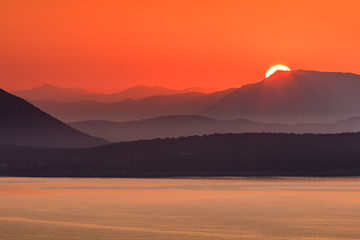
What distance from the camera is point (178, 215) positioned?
4584 cm

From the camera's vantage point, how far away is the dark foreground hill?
119750mm

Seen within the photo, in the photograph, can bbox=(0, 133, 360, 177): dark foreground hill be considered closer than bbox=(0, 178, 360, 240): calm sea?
No

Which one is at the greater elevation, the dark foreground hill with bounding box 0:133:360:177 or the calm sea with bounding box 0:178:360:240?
the dark foreground hill with bounding box 0:133:360:177

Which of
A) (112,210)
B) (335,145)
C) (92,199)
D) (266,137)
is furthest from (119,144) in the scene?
(112,210)

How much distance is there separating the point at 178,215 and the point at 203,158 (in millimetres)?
83489

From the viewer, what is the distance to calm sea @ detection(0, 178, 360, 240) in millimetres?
37469

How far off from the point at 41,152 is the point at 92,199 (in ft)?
289

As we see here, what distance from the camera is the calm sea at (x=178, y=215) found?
37469mm

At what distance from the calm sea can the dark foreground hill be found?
2104 inches

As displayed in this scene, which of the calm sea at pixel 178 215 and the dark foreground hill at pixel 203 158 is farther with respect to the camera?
the dark foreground hill at pixel 203 158

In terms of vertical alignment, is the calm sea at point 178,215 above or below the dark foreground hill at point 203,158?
below

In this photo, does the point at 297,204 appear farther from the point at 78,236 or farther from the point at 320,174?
the point at 320,174

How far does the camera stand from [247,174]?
11812 centimetres

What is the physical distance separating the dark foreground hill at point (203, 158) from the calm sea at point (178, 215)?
175 feet
